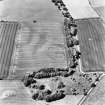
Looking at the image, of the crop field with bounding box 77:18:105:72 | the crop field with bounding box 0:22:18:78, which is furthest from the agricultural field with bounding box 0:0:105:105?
the crop field with bounding box 0:22:18:78

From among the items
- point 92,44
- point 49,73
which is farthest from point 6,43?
point 92,44

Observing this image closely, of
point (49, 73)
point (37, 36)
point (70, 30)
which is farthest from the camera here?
point (70, 30)

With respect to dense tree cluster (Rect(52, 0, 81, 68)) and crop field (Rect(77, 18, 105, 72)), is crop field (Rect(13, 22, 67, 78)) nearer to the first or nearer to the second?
dense tree cluster (Rect(52, 0, 81, 68))

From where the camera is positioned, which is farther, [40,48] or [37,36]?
[37,36]

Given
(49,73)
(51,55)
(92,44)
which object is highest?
(92,44)

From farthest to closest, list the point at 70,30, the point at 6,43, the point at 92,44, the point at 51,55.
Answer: the point at 70,30 → the point at 92,44 → the point at 6,43 → the point at 51,55

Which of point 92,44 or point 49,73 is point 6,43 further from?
point 92,44
